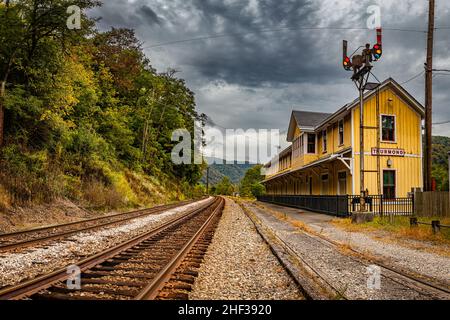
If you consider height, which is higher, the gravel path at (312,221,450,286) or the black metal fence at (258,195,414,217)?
the black metal fence at (258,195,414,217)

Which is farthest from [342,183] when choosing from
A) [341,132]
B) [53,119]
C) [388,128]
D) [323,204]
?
[53,119]

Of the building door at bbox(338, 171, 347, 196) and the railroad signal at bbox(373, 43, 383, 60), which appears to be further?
the building door at bbox(338, 171, 347, 196)

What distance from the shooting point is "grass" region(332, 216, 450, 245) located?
409 inches

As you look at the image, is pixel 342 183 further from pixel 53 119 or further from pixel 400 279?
pixel 53 119

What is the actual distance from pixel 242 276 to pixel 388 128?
17632mm

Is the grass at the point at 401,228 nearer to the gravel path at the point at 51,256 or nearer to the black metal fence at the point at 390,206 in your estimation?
the black metal fence at the point at 390,206

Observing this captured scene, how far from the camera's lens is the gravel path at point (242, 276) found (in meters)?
4.62

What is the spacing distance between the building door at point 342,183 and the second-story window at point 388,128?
3.23m

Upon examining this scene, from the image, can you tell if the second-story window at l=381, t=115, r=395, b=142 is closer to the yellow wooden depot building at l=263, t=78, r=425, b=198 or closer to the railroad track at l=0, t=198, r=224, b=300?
the yellow wooden depot building at l=263, t=78, r=425, b=198

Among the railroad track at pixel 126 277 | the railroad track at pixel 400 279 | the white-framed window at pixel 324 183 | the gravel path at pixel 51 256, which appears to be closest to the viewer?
the railroad track at pixel 126 277

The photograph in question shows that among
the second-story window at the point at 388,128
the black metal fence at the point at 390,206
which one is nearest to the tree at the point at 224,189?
the second-story window at the point at 388,128

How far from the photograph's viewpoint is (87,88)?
21891 mm

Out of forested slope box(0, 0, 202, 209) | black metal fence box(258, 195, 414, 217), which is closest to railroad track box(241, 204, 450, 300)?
black metal fence box(258, 195, 414, 217)

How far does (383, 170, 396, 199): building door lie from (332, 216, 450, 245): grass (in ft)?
15.0
